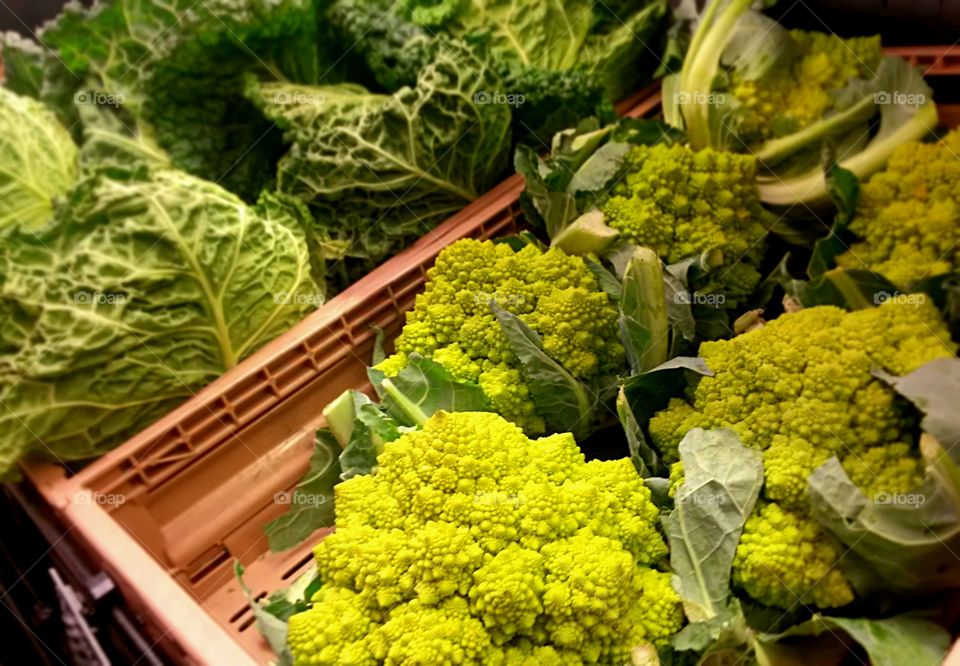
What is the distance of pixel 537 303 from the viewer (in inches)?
52.0

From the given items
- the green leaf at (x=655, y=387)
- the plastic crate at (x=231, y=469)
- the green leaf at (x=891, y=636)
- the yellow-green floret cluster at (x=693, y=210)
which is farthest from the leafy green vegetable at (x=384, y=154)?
the green leaf at (x=891, y=636)

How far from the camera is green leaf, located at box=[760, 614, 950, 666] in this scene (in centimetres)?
89

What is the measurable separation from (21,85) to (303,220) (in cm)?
89

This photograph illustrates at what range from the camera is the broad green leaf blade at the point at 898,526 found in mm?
913

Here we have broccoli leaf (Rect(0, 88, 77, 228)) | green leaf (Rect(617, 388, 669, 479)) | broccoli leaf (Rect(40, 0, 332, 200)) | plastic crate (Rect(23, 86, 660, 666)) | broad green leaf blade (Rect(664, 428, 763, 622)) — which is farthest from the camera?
broccoli leaf (Rect(40, 0, 332, 200))

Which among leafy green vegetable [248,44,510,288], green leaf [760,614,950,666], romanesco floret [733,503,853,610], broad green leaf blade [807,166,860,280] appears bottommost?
green leaf [760,614,950,666]

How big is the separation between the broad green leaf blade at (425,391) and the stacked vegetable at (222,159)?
40 centimetres

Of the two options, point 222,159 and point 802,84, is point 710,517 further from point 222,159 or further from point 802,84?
point 222,159

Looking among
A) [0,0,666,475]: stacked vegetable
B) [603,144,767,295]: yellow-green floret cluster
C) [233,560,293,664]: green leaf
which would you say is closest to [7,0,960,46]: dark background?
[0,0,666,475]: stacked vegetable

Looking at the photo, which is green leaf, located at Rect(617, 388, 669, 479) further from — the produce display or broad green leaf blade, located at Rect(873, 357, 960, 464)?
broad green leaf blade, located at Rect(873, 357, 960, 464)

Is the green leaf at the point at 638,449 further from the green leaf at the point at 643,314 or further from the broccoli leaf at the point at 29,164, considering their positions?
the broccoli leaf at the point at 29,164

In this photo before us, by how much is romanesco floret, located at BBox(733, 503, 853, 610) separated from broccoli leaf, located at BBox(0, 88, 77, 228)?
1.49 m

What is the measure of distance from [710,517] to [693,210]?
2.16 ft

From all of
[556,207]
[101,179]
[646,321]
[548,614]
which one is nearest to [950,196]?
[646,321]
